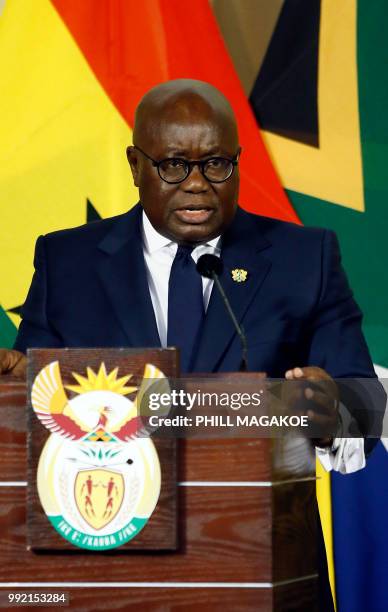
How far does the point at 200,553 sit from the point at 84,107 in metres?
2.22

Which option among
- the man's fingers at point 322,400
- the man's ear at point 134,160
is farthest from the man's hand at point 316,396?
the man's ear at point 134,160

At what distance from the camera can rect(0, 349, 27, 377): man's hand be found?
2.29m

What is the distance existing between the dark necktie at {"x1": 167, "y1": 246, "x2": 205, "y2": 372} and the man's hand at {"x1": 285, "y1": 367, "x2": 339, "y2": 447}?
18.3 inches

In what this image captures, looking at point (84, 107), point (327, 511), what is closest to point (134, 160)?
point (84, 107)

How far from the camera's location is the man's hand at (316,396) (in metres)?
1.97

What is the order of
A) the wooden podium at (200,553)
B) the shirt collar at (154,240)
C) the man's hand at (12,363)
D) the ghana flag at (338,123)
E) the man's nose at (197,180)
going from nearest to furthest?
Result: the wooden podium at (200,553) < the man's hand at (12,363) < the man's nose at (197,180) < the shirt collar at (154,240) < the ghana flag at (338,123)

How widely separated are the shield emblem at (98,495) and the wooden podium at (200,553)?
0.06m

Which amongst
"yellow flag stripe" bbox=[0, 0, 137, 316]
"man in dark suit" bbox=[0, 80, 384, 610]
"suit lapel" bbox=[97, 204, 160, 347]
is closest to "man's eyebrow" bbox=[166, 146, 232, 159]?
"man in dark suit" bbox=[0, 80, 384, 610]

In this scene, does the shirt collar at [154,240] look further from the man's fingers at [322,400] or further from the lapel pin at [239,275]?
the man's fingers at [322,400]

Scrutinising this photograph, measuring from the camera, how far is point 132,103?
3.74 metres

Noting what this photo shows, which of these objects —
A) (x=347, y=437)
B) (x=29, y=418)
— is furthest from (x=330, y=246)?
(x=29, y=418)

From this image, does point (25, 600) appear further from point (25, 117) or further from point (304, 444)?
point (25, 117)

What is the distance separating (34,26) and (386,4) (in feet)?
3.90

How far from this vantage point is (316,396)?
2006 millimetres
